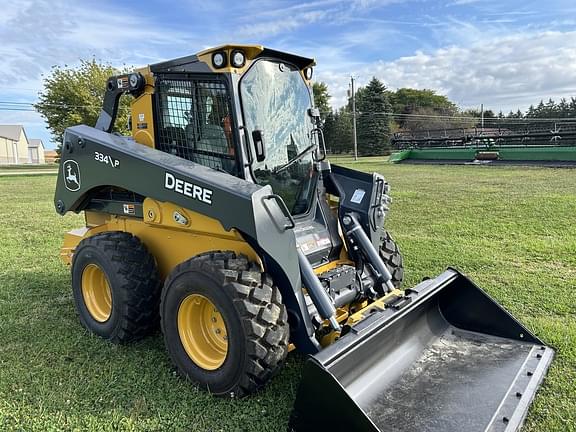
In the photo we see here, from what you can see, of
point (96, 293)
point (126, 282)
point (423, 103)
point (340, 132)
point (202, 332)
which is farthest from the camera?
point (423, 103)

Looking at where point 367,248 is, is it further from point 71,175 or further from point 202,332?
Result: point 71,175

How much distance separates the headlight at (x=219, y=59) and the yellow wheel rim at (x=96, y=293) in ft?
6.56

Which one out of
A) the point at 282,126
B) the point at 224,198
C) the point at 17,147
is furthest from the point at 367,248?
the point at 17,147

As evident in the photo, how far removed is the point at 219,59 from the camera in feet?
11.1

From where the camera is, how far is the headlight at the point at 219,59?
338cm

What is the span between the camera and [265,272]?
309cm

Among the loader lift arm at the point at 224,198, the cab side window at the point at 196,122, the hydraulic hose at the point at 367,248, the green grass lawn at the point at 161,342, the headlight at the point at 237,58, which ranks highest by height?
the headlight at the point at 237,58

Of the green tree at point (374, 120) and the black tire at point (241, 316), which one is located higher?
the green tree at point (374, 120)

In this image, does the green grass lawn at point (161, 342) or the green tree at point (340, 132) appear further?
the green tree at point (340, 132)

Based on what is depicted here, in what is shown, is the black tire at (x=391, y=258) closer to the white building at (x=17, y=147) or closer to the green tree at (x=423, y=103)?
the green tree at (x=423, y=103)

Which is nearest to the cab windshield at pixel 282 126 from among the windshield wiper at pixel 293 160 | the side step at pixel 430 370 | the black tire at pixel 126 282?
the windshield wiper at pixel 293 160

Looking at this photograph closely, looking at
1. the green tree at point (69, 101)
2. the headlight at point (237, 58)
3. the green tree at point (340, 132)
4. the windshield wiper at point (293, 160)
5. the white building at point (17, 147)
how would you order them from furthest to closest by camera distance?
the white building at point (17, 147) < the green tree at point (340, 132) < the green tree at point (69, 101) < the windshield wiper at point (293, 160) < the headlight at point (237, 58)

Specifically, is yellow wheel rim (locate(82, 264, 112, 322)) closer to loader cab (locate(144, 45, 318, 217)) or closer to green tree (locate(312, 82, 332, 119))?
loader cab (locate(144, 45, 318, 217))

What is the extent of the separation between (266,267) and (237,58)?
1484mm
